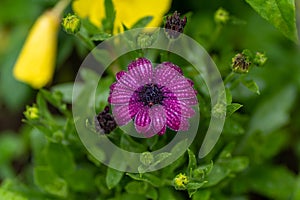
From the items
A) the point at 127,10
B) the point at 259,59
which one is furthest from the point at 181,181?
the point at 127,10

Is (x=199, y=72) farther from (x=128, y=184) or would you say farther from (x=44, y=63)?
(x=44, y=63)

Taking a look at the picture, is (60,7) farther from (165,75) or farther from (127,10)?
(165,75)

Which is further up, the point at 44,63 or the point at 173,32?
the point at 173,32

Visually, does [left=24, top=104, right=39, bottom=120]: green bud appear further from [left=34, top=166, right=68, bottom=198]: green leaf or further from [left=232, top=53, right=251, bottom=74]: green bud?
[left=232, top=53, right=251, bottom=74]: green bud

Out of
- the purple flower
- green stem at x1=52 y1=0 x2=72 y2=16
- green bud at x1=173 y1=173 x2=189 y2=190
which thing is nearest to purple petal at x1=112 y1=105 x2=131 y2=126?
the purple flower

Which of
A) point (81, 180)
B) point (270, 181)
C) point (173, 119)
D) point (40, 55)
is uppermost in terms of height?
point (173, 119)

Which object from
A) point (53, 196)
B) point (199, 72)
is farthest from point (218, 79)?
point (53, 196)
